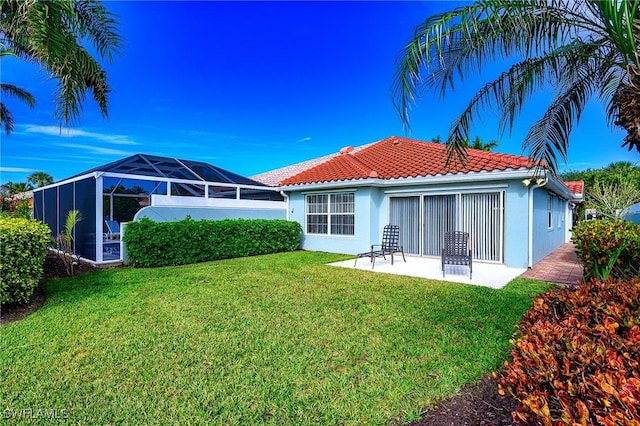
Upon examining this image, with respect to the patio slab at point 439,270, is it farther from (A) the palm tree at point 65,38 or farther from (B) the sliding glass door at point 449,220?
(A) the palm tree at point 65,38

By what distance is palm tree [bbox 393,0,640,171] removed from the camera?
4227 mm

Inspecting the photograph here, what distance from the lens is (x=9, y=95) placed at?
683 inches

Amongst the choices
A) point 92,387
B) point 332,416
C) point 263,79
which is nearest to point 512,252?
point 332,416

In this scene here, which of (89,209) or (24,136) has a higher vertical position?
(24,136)

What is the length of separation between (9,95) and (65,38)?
54.8 feet

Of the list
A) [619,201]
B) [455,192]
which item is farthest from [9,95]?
[619,201]

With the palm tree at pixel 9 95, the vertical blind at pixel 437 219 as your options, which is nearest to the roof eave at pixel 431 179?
the vertical blind at pixel 437 219

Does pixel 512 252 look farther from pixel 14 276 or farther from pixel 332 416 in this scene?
pixel 14 276

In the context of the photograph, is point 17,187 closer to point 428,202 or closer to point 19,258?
point 19,258

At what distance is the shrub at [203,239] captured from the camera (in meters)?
11.1

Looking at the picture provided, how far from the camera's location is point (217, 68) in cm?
1561

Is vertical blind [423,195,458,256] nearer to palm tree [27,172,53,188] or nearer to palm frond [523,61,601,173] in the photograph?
palm frond [523,61,601,173]

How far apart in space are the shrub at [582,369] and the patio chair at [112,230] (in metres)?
15.0

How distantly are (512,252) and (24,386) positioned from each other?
40.5 feet
